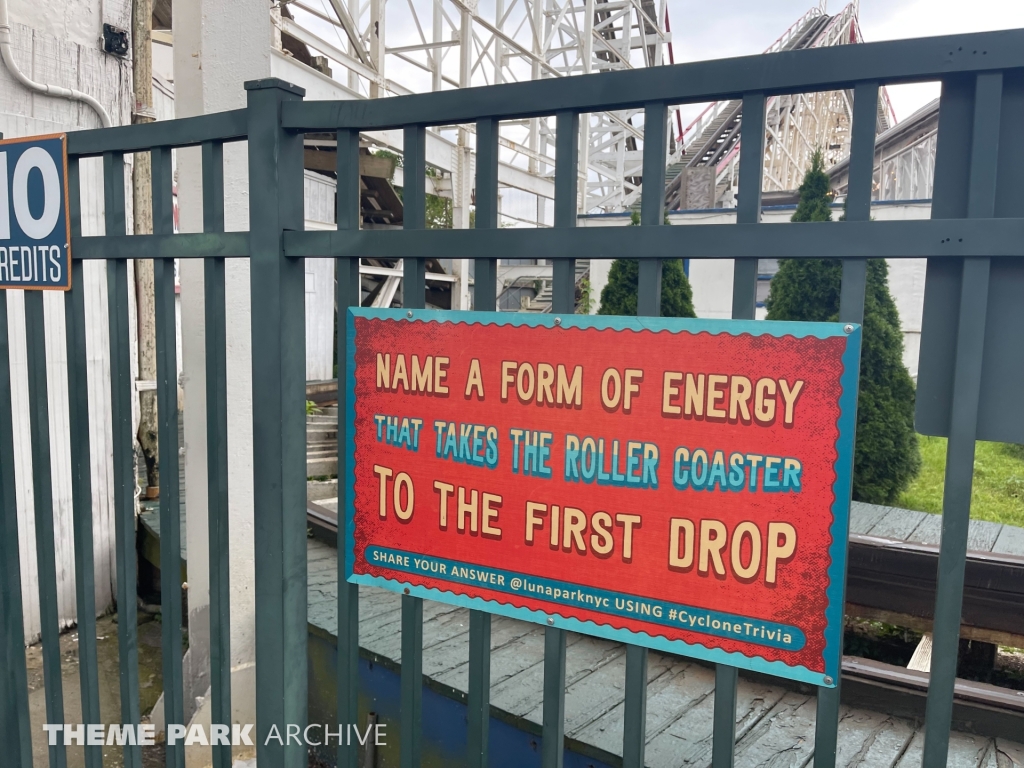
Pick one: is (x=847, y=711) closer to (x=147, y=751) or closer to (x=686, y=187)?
(x=147, y=751)

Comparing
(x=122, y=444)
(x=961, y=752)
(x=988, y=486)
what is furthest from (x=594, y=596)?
(x=988, y=486)

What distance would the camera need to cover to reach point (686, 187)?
12.6 meters

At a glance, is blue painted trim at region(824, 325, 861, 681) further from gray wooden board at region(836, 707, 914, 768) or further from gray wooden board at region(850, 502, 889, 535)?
gray wooden board at region(850, 502, 889, 535)

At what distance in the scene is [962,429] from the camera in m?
0.99

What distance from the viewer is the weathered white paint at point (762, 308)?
10.6 m

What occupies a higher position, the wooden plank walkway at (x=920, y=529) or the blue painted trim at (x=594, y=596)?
the blue painted trim at (x=594, y=596)

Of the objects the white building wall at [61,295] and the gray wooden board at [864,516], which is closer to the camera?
the gray wooden board at [864,516]

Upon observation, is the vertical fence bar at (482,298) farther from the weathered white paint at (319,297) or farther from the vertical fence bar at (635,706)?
the weathered white paint at (319,297)

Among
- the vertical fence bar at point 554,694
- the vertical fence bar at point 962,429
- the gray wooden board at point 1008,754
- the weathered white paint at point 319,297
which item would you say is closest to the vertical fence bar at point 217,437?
the vertical fence bar at point 554,694

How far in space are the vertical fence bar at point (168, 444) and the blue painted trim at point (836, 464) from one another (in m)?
0.53

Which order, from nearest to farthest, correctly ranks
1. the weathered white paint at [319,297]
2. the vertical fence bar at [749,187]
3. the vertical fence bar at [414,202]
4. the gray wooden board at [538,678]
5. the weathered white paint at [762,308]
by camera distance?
1. the vertical fence bar at [749,187]
2. the vertical fence bar at [414,202]
3. the gray wooden board at [538,678]
4. the weathered white paint at [319,297]
5. the weathered white paint at [762,308]

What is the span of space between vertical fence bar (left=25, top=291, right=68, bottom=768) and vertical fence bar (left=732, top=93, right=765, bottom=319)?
5.33ft

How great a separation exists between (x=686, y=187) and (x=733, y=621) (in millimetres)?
12294

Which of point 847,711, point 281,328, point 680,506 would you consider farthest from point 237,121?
point 847,711
